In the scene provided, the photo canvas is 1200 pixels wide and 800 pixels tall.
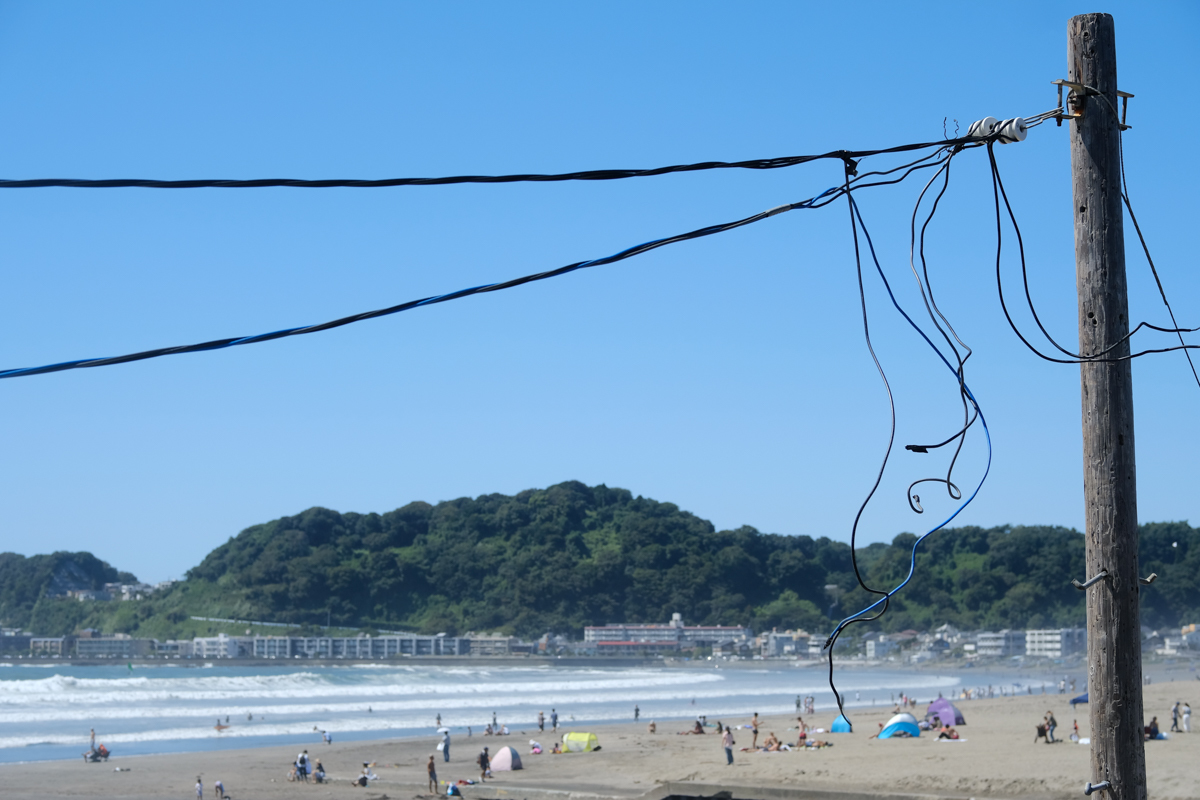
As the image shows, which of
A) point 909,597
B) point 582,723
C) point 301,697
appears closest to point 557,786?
point 582,723

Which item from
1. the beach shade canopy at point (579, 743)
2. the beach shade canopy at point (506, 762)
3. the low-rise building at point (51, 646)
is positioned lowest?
the low-rise building at point (51, 646)

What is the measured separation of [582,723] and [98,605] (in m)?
166

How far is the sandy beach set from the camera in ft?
63.5

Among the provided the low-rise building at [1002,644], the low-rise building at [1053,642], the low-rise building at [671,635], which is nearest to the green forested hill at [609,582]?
the low-rise building at [671,635]

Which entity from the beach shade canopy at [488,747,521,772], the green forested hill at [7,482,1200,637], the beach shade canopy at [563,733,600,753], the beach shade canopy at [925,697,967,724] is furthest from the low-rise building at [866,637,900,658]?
the beach shade canopy at [488,747,521,772]

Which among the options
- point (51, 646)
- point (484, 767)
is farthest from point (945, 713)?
point (51, 646)

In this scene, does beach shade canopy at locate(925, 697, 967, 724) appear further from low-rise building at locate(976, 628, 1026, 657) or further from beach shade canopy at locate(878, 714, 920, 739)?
low-rise building at locate(976, 628, 1026, 657)

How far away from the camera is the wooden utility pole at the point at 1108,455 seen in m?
4.48

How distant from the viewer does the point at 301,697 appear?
68.6 metres

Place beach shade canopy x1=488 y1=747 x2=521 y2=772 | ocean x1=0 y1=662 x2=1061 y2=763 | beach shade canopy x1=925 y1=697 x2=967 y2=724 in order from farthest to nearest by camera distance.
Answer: ocean x1=0 y1=662 x2=1061 y2=763
beach shade canopy x1=925 y1=697 x2=967 y2=724
beach shade canopy x1=488 y1=747 x2=521 y2=772

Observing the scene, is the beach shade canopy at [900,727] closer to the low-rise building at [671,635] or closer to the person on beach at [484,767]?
the person on beach at [484,767]

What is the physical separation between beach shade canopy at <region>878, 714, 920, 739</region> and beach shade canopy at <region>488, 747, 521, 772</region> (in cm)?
988

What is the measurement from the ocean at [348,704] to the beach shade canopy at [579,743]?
366 inches

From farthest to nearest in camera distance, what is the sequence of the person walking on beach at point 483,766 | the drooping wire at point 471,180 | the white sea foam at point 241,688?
the white sea foam at point 241,688
the person walking on beach at point 483,766
the drooping wire at point 471,180
